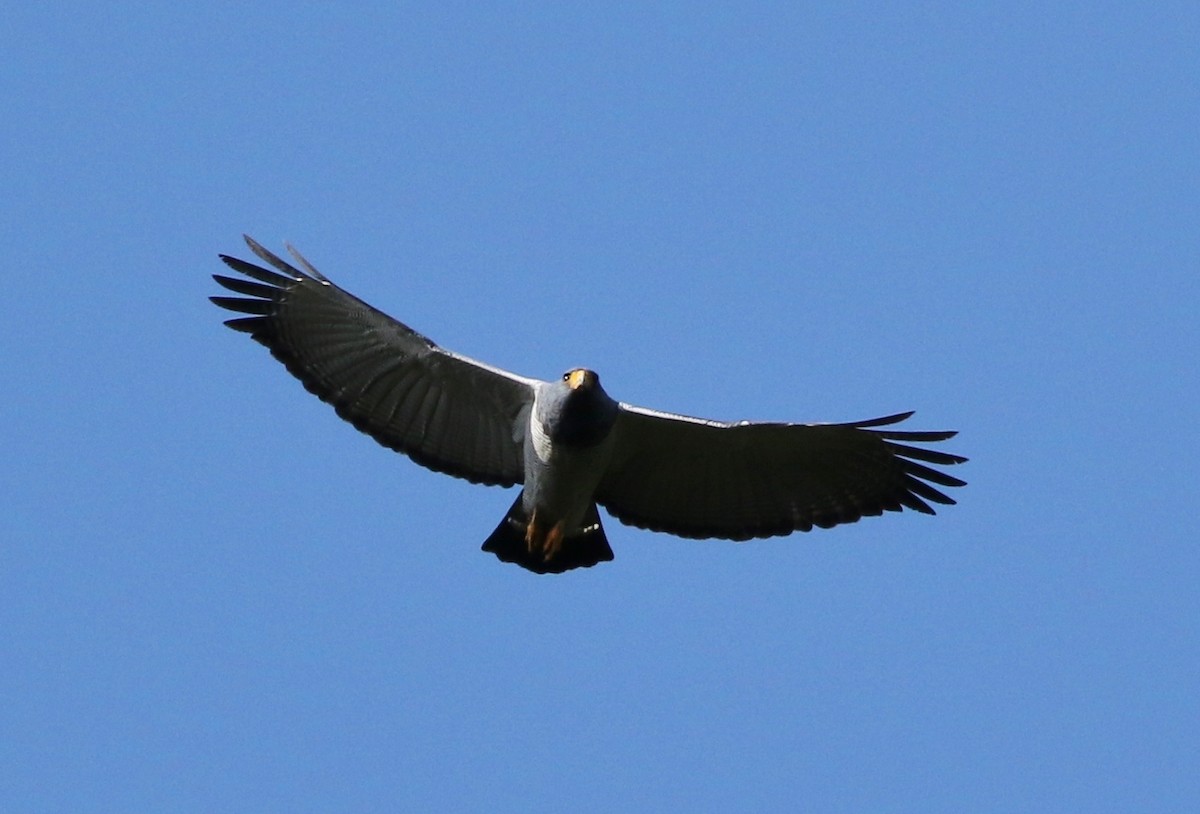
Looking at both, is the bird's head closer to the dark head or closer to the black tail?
the dark head

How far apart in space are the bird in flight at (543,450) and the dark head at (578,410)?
27 centimetres

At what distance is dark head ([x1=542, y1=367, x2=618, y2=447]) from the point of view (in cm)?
1678

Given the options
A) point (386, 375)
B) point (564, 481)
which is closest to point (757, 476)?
point (564, 481)

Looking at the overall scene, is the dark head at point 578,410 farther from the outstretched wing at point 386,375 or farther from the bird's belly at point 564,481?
the outstretched wing at point 386,375

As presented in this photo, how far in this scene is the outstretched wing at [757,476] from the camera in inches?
687

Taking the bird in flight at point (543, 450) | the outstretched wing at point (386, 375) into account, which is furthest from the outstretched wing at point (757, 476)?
the outstretched wing at point (386, 375)

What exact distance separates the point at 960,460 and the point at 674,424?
231 centimetres

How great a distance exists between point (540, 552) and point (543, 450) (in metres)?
1.00

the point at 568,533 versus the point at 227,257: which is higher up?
the point at 227,257

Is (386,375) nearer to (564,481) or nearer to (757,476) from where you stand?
(564,481)

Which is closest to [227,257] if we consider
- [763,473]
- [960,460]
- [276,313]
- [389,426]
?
[276,313]

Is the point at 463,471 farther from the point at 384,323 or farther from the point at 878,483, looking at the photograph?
the point at 878,483

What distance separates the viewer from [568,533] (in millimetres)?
17906

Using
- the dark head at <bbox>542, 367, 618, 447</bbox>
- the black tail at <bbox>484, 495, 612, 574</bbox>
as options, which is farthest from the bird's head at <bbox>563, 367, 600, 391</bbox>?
the black tail at <bbox>484, 495, 612, 574</bbox>
